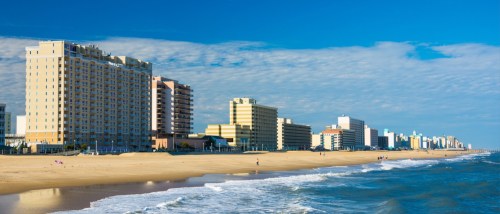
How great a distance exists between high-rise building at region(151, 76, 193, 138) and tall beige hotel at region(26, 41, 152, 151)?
26864 mm

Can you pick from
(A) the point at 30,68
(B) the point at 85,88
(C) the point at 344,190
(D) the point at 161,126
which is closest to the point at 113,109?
(B) the point at 85,88

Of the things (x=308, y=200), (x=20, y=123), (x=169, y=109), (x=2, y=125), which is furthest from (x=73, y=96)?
(x=308, y=200)

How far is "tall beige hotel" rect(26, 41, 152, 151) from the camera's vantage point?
117500mm

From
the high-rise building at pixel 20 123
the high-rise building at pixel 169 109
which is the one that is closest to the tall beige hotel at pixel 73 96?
the high-rise building at pixel 169 109

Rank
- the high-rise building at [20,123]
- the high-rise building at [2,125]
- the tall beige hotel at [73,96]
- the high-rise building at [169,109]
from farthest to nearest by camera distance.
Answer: the high-rise building at [169,109] < the high-rise building at [20,123] < the tall beige hotel at [73,96] < the high-rise building at [2,125]

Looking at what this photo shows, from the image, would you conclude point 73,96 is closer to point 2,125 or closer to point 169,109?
point 2,125

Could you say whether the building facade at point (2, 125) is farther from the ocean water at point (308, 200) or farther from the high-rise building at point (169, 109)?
the ocean water at point (308, 200)

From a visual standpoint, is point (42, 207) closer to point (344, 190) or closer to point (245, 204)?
point (245, 204)

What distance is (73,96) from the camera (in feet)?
392

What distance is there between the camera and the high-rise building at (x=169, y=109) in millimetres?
163750

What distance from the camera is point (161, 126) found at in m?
164

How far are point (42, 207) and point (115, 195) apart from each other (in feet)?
24.9

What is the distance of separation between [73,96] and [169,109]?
4940cm

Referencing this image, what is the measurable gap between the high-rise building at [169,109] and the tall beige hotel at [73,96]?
26864 mm
